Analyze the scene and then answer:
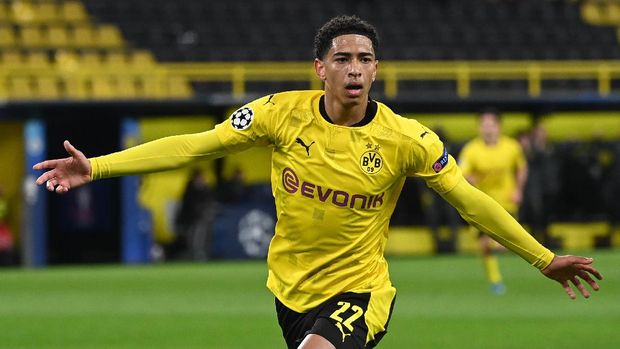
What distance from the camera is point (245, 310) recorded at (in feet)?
48.5

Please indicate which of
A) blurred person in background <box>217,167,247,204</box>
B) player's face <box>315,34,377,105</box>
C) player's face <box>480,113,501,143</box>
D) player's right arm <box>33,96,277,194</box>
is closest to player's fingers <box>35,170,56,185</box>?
player's right arm <box>33,96,277,194</box>

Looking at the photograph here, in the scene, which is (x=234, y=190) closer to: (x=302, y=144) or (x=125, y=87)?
(x=125, y=87)

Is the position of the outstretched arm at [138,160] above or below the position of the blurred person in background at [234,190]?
above

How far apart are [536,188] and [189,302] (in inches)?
417

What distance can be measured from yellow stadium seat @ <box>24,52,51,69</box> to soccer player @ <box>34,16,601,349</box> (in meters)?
20.1

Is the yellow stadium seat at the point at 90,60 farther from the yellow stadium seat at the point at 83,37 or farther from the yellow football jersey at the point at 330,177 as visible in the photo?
the yellow football jersey at the point at 330,177

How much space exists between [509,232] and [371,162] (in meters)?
0.81

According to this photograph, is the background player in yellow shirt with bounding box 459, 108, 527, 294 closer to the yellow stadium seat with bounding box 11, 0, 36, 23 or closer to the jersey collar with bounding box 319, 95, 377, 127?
the jersey collar with bounding box 319, 95, 377, 127

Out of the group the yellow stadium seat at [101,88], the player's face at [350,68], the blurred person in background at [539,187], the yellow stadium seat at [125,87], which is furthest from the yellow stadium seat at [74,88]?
the player's face at [350,68]

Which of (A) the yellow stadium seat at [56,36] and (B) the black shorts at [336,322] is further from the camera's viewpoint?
(A) the yellow stadium seat at [56,36]

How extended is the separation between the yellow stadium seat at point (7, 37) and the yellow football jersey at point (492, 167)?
13199mm

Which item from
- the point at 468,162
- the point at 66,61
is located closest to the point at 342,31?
the point at 468,162

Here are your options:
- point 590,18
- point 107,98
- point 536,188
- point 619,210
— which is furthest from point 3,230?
point 590,18

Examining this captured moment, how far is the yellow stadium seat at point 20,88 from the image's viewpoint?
82.2 ft
